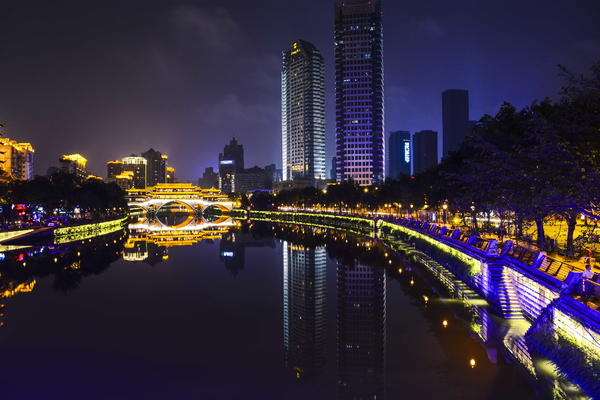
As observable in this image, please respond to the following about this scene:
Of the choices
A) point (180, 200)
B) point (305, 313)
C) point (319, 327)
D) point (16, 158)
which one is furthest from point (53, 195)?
point (16, 158)

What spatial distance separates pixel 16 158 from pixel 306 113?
117 meters

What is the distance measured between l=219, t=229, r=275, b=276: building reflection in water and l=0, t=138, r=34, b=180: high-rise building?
9838cm

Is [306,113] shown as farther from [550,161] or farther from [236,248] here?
[550,161]

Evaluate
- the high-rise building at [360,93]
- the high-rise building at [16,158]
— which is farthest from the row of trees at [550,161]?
the high-rise building at [16,158]

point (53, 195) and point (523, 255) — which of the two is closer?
point (523, 255)

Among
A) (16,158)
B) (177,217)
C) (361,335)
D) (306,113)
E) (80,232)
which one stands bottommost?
(361,335)

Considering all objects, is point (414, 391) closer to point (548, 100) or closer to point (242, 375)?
point (242, 375)

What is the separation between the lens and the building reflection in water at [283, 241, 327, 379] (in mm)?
15242

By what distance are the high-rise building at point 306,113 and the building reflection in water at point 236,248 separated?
4834 inches

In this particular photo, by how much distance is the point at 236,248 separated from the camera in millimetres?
49844

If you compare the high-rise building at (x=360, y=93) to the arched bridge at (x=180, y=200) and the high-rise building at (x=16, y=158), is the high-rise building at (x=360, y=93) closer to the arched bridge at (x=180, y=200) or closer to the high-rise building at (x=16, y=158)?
the arched bridge at (x=180, y=200)

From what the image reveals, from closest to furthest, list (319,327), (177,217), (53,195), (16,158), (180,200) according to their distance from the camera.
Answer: (319,327) < (53,195) < (177,217) < (180,200) < (16,158)

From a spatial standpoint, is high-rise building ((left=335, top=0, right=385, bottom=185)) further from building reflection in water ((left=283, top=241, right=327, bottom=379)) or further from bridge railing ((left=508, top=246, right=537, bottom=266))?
bridge railing ((left=508, top=246, right=537, bottom=266))

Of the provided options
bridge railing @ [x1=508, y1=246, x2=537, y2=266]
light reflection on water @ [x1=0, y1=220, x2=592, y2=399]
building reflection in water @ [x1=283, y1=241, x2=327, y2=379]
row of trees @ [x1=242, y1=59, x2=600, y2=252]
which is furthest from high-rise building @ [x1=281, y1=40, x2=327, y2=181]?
bridge railing @ [x1=508, y1=246, x2=537, y2=266]
